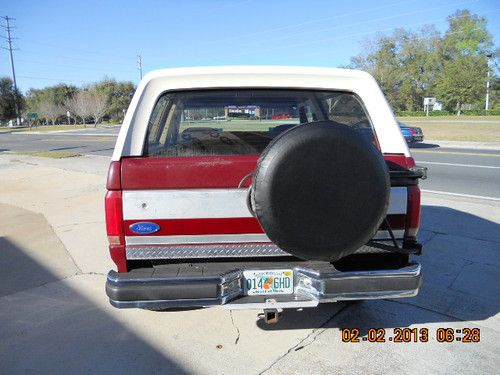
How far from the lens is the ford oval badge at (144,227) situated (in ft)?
7.95

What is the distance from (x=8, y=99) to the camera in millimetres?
64625

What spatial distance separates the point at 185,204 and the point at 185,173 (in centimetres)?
A: 19

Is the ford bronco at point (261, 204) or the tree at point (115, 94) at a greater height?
the tree at point (115, 94)

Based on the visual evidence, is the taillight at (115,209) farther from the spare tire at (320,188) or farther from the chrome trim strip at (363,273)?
the chrome trim strip at (363,273)

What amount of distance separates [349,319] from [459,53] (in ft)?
240

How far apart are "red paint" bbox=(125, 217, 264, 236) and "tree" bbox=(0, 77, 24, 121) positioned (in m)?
74.1

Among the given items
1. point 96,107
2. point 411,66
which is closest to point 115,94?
point 96,107

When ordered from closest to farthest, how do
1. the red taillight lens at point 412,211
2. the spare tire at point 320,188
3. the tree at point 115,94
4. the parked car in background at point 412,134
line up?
the spare tire at point 320,188, the red taillight lens at point 412,211, the parked car in background at point 412,134, the tree at point 115,94

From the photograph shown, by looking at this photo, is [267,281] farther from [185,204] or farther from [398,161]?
[398,161]

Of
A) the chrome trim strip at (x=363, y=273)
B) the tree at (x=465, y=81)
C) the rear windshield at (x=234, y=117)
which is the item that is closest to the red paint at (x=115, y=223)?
the rear windshield at (x=234, y=117)

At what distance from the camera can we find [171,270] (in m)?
2.48

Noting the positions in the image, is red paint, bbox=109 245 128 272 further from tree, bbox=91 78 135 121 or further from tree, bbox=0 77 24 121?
tree, bbox=91 78 135 121

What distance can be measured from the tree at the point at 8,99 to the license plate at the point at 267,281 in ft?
244

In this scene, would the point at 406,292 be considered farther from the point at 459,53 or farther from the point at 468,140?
the point at 459,53
